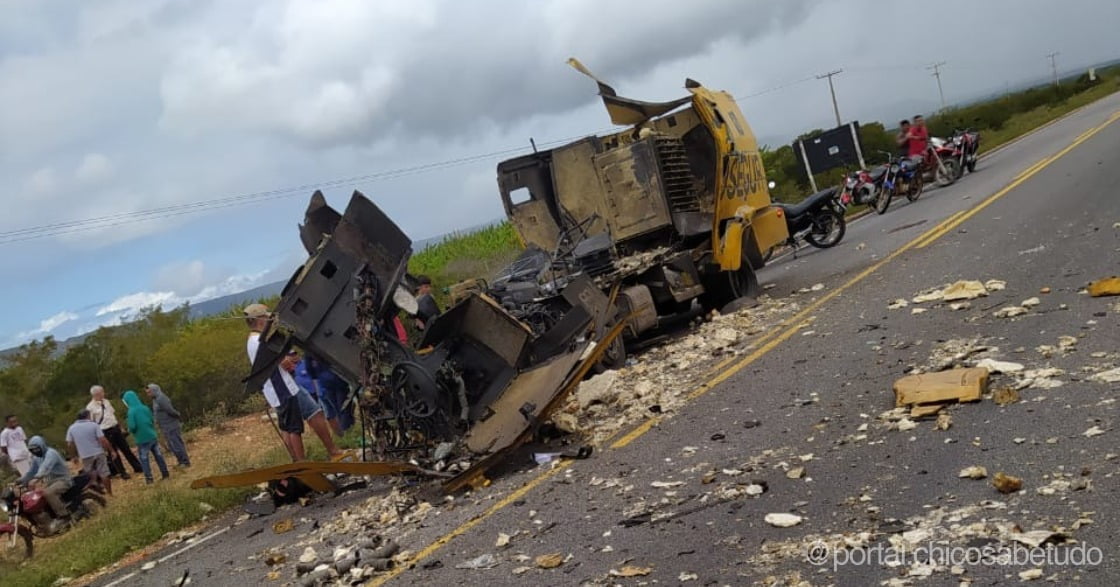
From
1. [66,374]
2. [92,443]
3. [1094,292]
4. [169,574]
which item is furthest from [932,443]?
[66,374]

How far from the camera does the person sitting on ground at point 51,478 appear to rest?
1123cm

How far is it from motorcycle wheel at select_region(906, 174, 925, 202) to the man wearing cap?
15.4m

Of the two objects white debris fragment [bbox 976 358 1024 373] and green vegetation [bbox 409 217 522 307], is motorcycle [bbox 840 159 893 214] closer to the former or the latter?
green vegetation [bbox 409 217 522 307]

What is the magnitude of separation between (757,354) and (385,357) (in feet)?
11.8

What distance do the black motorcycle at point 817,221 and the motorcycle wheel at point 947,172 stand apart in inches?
227

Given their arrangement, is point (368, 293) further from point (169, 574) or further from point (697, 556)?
point (697, 556)

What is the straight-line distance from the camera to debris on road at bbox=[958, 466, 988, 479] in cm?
461

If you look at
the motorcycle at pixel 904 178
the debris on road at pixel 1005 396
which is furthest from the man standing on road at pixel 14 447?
the motorcycle at pixel 904 178

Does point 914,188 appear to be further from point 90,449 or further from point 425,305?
point 90,449

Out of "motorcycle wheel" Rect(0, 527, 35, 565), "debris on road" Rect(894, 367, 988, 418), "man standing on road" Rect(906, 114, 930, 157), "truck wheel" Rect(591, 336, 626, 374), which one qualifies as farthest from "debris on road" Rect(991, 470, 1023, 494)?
"man standing on road" Rect(906, 114, 930, 157)

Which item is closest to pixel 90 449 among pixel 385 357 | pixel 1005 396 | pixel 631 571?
pixel 385 357

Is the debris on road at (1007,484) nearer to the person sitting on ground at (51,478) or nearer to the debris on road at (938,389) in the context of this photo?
the debris on road at (938,389)

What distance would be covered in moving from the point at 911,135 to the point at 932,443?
1706cm

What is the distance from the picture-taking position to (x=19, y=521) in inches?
417
